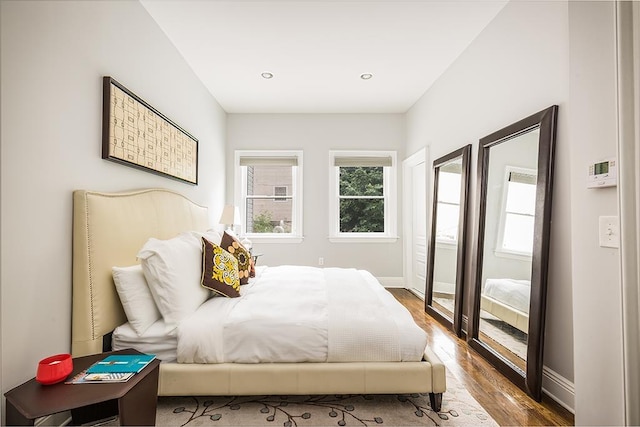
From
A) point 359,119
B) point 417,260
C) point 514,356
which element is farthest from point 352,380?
point 359,119

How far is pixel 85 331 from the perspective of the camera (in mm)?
1650

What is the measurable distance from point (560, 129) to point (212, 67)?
3.23 meters

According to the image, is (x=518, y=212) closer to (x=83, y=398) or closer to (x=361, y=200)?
(x=83, y=398)

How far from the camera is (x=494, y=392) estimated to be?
6.53 feet

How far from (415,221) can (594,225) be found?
10.5ft

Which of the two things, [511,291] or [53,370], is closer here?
[53,370]

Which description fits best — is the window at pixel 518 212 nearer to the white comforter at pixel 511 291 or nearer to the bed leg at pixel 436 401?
the white comforter at pixel 511 291

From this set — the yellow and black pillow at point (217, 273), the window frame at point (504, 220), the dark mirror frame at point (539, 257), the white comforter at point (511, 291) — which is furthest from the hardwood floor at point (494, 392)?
the yellow and black pillow at point (217, 273)

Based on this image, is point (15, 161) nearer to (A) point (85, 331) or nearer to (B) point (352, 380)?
(A) point (85, 331)

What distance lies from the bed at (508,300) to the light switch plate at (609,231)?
0.87 metres

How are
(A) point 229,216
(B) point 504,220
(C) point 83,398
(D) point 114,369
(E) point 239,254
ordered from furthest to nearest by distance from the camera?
1. (A) point 229,216
2. (E) point 239,254
3. (B) point 504,220
4. (D) point 114,369
5. (C) point 83,398

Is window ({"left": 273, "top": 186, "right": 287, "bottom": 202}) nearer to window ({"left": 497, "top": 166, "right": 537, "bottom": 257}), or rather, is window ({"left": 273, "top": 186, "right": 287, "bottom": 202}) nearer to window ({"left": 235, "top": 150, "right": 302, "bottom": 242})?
window ({"left": 235, "top": 150, "right": 302, "bottom": 242})

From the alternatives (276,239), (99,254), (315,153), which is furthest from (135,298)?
(315,153)

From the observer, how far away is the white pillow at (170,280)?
182 centimetres
